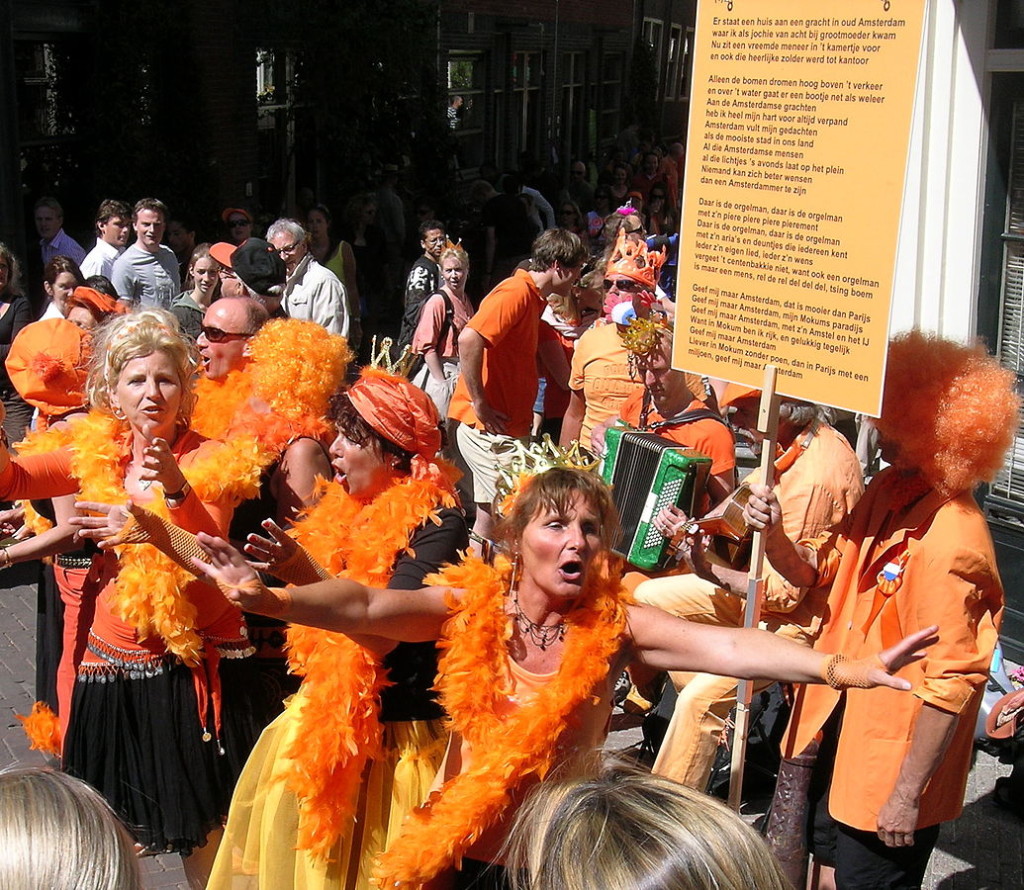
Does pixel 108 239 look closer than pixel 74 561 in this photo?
No

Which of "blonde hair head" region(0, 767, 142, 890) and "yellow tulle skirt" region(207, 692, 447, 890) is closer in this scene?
"blonde hair head" region(0, 767, 142, 890)

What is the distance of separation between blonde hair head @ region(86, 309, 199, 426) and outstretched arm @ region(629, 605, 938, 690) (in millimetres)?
1669

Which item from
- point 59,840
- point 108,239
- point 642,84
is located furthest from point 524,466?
point 642,84

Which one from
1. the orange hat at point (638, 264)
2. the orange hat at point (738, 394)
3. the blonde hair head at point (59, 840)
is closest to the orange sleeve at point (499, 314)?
the orange hat at point (638, 264)

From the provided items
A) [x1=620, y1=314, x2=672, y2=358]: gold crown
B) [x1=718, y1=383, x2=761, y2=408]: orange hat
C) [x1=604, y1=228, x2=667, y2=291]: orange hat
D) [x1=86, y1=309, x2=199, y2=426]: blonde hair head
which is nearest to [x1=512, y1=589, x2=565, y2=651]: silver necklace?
[x1=86, y1=309, x2=199, y2=426]: blonde hair head

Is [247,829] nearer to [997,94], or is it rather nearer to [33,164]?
[997,94]

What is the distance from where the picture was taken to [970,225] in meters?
5.72

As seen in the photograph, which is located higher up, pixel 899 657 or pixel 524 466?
pixel 524 466

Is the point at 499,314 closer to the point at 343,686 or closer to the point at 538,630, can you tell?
the point at 343,686

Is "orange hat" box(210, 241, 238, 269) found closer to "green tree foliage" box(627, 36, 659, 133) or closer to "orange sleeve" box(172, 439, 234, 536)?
"orange sleeve" box(172, 439, 234, 536)

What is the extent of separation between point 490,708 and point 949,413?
1.33 metres

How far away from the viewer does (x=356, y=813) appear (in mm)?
3312

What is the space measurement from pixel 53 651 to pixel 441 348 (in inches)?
141

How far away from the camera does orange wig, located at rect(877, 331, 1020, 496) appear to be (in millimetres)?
3088
